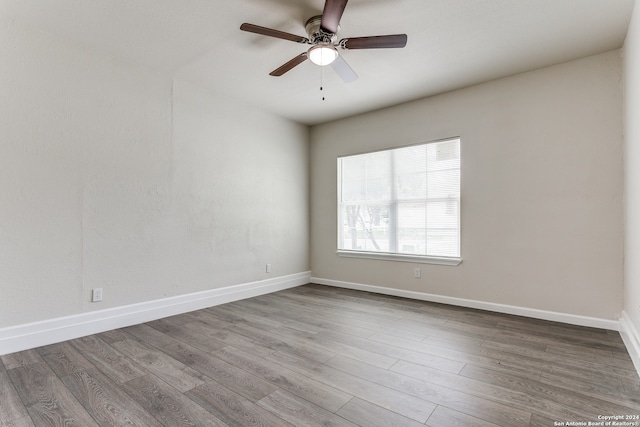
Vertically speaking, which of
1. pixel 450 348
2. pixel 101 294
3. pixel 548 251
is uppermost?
pixel 548 251

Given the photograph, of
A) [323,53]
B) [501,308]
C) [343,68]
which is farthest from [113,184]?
[501,308]

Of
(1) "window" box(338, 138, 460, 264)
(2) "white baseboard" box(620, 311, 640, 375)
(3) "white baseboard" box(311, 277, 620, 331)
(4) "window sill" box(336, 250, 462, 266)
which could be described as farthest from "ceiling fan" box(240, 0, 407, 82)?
(3) "white baseboard" box(311, 277, 620, 331)

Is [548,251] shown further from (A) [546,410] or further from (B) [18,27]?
(B) [18,27]

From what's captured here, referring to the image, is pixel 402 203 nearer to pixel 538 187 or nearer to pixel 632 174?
pixel 538 187

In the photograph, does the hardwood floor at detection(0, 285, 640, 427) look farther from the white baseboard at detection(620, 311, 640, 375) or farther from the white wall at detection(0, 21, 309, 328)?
the white wall at detection(0, 21, 309, 328)

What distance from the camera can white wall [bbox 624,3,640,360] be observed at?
227 cm

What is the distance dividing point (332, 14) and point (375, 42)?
1.35 feet

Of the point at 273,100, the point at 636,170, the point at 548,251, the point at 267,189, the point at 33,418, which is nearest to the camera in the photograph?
the point at 33,418

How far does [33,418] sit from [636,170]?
4240mm

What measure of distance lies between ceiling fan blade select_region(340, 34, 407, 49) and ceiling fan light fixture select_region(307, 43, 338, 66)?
12 centimetres

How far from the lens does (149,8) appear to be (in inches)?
91.8

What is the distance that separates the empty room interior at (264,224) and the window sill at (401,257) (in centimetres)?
5

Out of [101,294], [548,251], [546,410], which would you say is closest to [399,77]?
[548,251]

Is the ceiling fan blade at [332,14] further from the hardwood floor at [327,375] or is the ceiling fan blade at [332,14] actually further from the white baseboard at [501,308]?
the white baseboard at [501,308]
